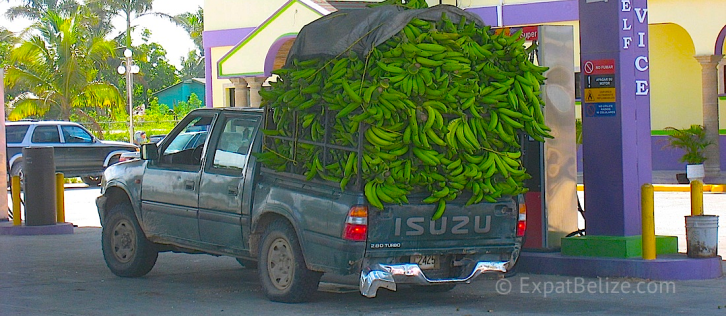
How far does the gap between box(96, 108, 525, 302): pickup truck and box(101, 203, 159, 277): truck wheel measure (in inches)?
0.5

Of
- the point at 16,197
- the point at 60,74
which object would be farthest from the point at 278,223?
the point at 60,74

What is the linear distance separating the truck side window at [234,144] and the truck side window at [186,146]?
0.62 m

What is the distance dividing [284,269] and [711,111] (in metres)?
18.1

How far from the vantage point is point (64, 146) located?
27750mm

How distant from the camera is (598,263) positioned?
10.7 metres

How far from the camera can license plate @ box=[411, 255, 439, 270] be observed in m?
8.84

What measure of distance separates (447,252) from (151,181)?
11.2ft

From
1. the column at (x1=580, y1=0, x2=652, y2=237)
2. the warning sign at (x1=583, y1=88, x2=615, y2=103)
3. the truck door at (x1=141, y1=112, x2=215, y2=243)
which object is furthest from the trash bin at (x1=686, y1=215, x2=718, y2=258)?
the truck door at (x1=141, y1=112, x2=215, y2=243)

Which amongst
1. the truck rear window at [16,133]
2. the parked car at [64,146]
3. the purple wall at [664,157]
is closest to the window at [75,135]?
the parked car at [64,146]

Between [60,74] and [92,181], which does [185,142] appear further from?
[60,74]

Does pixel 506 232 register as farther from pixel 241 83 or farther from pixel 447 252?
pixel 241 83

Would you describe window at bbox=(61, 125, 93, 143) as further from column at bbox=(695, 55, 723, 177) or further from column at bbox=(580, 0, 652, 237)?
column at bbox=(580, 0, 652, 237)

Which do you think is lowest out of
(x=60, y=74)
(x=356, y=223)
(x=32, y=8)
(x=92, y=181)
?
(x=92, y=181)

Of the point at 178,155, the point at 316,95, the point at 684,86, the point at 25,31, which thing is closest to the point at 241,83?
the point at 684,86
